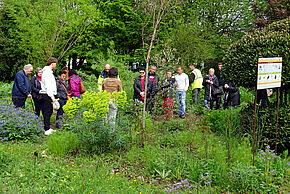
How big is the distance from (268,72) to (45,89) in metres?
5.06

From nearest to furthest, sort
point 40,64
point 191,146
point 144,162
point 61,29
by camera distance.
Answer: point 144,162 < point 191,146 < point 61,29 < point 40,64

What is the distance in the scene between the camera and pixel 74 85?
7680 millimetres

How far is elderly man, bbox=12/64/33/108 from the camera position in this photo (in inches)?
282

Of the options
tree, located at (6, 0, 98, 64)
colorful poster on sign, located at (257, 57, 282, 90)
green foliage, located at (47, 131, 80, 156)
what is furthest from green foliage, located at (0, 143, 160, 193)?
tree, located at (6, 0, 98, 64)

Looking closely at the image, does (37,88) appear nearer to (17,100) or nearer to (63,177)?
(17,100)

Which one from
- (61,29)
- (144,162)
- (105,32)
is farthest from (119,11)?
(144,162)

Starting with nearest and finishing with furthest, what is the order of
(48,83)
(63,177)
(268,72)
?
(63,177)
(268,72)
(48,83)

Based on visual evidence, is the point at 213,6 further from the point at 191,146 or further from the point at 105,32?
the point at 191,146

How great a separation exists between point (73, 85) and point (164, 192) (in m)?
4.93

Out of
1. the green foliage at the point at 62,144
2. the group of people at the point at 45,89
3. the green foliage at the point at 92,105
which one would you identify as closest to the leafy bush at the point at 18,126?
the group of people at the point at 45,89

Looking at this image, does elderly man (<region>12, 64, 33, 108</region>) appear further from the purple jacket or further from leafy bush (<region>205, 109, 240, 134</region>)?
leafy bush (<region>205, 109, 240, 134</region>)

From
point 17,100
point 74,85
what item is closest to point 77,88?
point 74,85

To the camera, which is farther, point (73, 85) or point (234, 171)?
point (73, 85)

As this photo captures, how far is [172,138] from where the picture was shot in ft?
18.5
